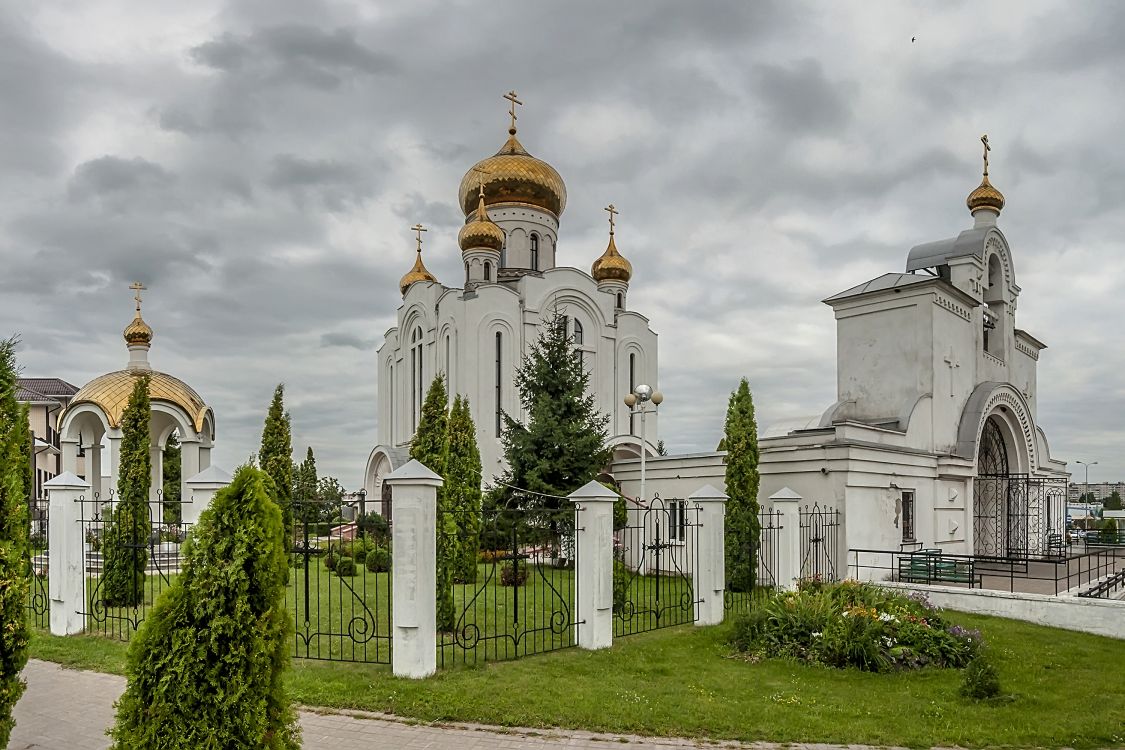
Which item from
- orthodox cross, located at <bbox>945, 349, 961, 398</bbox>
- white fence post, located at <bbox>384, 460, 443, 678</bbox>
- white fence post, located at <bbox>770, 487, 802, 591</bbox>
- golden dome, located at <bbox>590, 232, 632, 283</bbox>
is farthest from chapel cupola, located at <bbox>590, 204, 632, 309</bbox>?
white fence post, located at <bbox>384, 460, 443, 678</bbox>

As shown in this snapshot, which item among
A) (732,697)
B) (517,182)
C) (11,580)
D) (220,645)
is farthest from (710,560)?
(517,182)

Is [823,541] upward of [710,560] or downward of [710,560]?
downward

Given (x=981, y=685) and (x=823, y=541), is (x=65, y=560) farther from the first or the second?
(x=823, y=541)

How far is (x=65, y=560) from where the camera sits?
36.2 feet

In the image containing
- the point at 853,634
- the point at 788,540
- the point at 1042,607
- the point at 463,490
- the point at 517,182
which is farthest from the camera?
the point at 517,182

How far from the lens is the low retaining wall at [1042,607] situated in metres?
11.9

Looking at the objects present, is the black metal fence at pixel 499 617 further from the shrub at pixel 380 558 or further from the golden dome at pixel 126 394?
the golden dome at pixel 126 394

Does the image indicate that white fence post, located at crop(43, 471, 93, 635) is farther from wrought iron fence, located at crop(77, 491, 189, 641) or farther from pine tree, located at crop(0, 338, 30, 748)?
pine tree, located at crop(0, 338, 30, 748)

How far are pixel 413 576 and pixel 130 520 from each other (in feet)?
24.3

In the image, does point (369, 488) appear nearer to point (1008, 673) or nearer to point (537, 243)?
point (537, 243)

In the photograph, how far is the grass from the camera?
676 centimetres

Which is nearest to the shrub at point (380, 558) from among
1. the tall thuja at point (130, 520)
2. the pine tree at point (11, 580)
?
the tall thuja at point (130, 520)

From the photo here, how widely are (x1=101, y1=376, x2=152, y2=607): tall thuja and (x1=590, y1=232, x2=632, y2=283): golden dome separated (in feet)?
Result: 66.4

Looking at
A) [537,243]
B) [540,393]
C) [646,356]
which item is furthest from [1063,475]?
[537,243]
